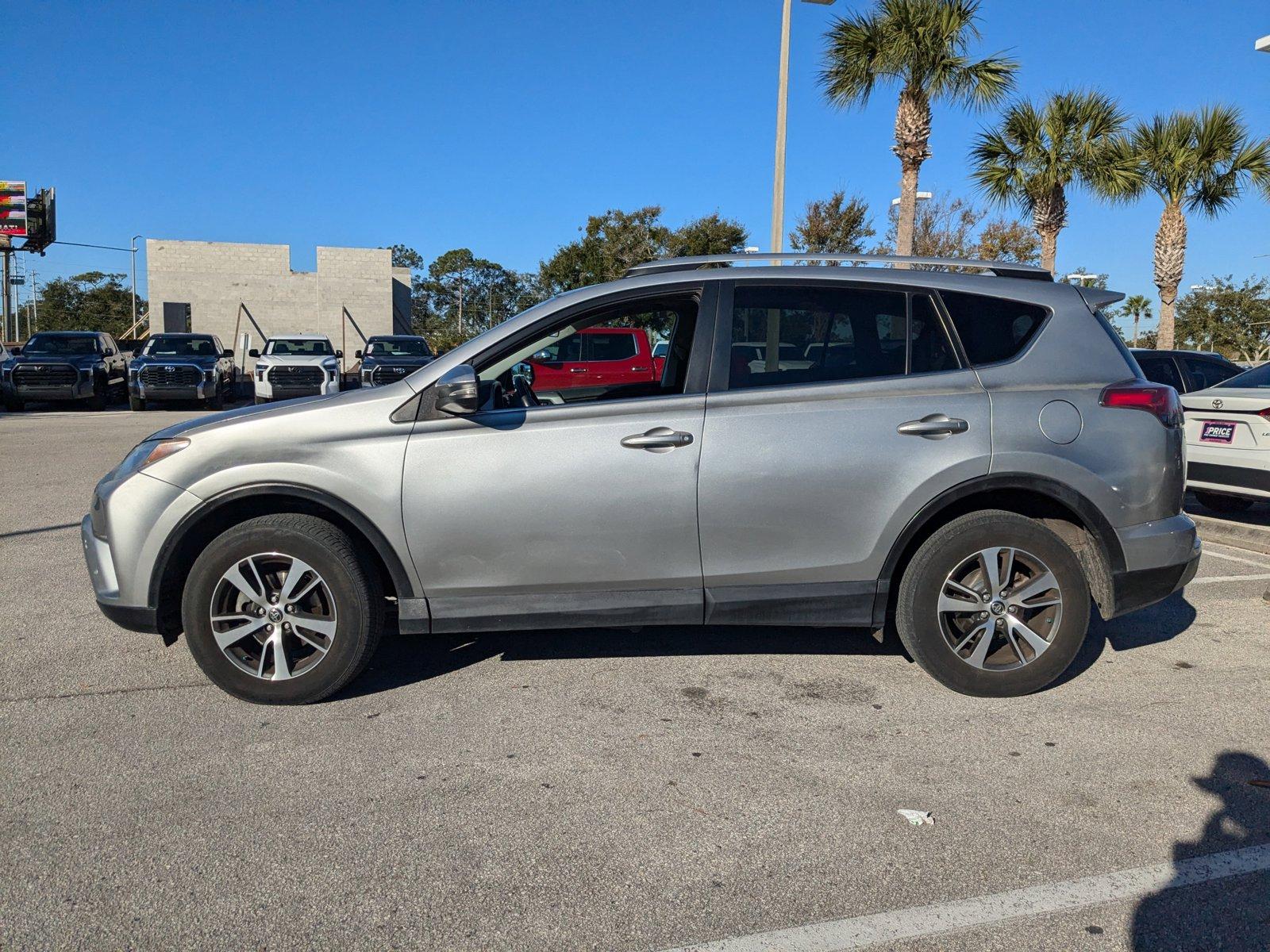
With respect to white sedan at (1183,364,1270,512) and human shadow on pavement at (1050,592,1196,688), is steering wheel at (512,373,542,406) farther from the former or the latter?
white sedan at (1183,364,1270,512)

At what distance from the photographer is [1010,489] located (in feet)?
14.4

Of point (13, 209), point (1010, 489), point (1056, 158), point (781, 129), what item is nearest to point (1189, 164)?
point (1056, 158)

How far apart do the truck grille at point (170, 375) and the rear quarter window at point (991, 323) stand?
20.9 m

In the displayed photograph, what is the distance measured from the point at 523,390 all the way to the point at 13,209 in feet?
165

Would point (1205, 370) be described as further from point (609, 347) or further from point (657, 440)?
point (657, 440)

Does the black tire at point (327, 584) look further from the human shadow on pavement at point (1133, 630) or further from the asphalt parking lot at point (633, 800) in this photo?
the human shadow on pavement at point (1133, 630)

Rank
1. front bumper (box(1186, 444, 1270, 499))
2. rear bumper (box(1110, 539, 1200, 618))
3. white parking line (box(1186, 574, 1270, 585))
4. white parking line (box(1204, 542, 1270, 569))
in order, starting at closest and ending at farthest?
1. rear bumper (box(1110, 539, 1200, 618))
2. white parking line (box(1186, 574, 1270, 585))
3. white parking line (box(1204, 542, 1270, 569))
4. front bumper (box(1186, 444, 1270, 499))

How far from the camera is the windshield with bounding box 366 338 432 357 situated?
77.9 ft

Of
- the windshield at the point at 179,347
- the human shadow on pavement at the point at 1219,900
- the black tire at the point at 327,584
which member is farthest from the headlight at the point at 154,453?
the windshield at the point at 179,347

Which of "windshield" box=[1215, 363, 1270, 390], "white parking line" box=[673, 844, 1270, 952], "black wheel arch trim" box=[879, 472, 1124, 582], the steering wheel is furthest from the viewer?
"windshield" box=[1215, 363, 1270, 390]

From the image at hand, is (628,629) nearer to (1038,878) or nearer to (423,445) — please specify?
(423,445)

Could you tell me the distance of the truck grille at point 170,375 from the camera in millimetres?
21781

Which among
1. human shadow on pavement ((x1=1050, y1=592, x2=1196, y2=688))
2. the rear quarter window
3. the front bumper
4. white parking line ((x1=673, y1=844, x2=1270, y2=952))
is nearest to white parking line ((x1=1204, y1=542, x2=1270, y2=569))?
the front bumper

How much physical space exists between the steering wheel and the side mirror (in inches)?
21.3
